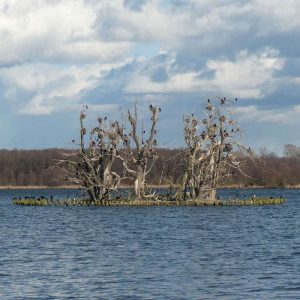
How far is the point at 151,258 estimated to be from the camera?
115ft

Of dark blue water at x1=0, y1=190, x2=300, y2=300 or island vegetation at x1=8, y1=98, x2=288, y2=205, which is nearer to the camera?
dark blue water at x1=0, y1=190, x2=300, y2=300

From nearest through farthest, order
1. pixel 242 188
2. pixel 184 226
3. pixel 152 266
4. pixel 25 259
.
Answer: pixel 152 266
pixel 25 259
pixel 184 226
pixel 242 188

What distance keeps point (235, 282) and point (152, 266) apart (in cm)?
485

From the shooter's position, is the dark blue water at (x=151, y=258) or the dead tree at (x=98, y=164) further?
the dead tree at (x=98, y=164)

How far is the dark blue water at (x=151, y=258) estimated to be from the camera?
88.1ft

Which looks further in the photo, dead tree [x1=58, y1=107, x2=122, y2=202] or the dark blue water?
dead tree [x1=58, y1=107, x2=122, y2=202]

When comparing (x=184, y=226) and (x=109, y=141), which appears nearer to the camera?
(x=184, y=226)

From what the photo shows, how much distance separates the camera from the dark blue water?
88.1ft

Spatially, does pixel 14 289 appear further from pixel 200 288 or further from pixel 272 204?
pixel 272 204

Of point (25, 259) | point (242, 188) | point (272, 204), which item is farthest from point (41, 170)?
point (25, 259)

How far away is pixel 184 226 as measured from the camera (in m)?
53.5

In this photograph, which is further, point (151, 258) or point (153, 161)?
point (153, 161)

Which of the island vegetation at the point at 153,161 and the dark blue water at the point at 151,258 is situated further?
the island vegetation at the point at 153,161

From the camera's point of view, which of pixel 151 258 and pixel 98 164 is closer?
pixel 151 258
